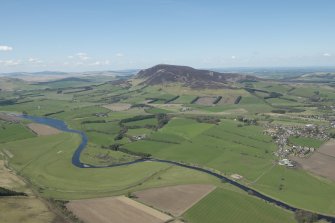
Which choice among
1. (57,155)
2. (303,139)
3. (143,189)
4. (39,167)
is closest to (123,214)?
(143,189)

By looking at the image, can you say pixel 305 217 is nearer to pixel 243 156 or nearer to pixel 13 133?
pixel 243 156

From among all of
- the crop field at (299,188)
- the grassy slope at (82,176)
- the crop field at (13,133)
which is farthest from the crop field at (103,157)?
the crop field at (299,188)

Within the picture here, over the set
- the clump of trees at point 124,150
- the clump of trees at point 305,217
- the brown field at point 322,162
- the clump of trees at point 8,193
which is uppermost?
the clump of trees at point 8,193

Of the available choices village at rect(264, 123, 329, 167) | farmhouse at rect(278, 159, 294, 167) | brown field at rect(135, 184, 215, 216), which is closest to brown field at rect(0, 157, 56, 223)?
brown field at rect(135, 184, 215, 216)

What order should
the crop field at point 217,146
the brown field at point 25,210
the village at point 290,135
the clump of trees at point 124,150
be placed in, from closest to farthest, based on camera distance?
the brown field at point 25,210
the crop field at point 217,146
the village at point 290,135
the clump of trees at point 124,150

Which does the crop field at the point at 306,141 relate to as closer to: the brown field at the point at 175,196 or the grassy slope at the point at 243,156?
the grassy slope at the point at 243,156

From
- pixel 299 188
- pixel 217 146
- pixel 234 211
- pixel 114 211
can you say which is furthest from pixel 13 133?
pixel 299 188
